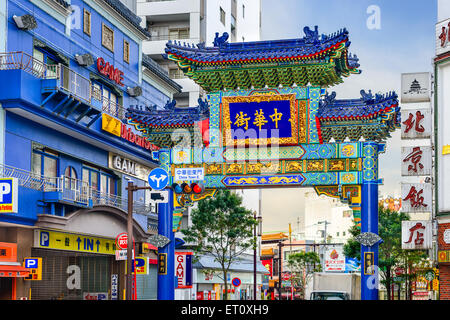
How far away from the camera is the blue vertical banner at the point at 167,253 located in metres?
27.7

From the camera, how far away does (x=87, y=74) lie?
98.9 ft

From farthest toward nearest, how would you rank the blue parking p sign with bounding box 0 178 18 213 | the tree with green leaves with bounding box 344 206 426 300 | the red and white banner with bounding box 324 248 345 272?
the red and white banner with bounding box 324 248 345 272, the tree with green leaves with bounding box 344 206 426 300, the blue parking p sign with bounding box 0 178 18 213

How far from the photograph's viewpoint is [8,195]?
2095cm

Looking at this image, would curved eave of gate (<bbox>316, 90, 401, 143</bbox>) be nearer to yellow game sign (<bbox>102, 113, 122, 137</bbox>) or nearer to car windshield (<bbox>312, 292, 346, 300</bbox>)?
car windshield (<bbox>312, 292, 346, 300</bbox>)

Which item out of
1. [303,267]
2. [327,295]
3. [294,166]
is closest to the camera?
[294,166]

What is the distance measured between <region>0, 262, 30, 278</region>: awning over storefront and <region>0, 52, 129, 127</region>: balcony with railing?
5.89 metres

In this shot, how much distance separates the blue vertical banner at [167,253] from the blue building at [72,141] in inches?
90.6

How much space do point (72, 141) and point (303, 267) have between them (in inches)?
2456

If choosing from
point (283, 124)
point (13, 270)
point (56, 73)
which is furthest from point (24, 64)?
point (283, 124)

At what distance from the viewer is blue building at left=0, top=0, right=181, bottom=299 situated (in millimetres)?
24109

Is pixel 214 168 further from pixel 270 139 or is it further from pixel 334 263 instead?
pixel 334 263

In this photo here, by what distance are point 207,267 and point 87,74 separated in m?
25.7

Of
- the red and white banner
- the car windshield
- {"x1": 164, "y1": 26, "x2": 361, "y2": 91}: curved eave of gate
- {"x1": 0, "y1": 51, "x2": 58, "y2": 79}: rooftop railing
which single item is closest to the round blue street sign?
{"x1": 0, "y1": 51, "x2": 58, "y2": 79}: rooftop railing
